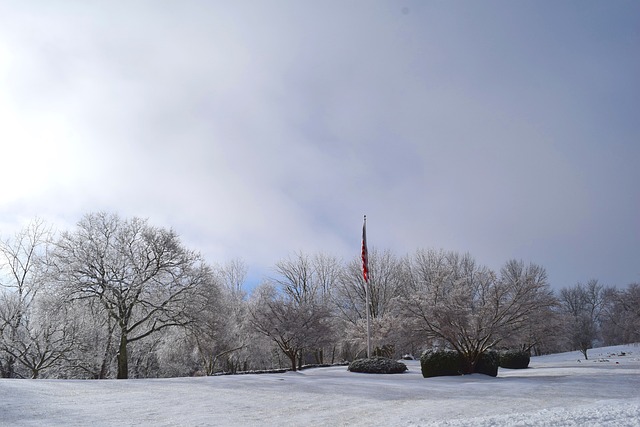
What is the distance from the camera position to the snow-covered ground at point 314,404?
8.38m

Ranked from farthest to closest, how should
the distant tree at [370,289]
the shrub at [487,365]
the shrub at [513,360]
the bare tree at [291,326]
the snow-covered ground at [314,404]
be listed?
the distant tree at [370,289] → the shrub at [513,360] → the bare tree at [291,326] → the shrub at [487,365] → the snow-covered ground at [314,404]

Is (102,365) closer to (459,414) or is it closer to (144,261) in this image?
(144,261)

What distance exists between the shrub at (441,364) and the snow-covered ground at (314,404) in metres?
5.00

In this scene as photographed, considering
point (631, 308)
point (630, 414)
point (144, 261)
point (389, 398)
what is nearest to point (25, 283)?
point (144, 261)

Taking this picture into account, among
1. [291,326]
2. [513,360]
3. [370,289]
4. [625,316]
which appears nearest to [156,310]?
[291,326]

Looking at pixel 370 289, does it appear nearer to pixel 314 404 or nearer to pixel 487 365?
pixel 487 365

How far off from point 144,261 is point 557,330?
32.0 m

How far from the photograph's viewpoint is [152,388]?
1445cm

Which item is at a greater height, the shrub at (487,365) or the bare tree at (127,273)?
the bare tree at (127,273)

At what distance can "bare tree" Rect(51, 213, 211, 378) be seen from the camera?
2250 cm

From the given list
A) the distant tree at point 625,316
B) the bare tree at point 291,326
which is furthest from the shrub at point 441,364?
the distant tree at point 625,316

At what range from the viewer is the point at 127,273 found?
77.4 feet

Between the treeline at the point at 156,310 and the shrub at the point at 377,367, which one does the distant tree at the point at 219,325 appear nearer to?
the treeline at the point at 156,310

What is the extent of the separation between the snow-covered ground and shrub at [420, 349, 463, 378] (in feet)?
16.4
